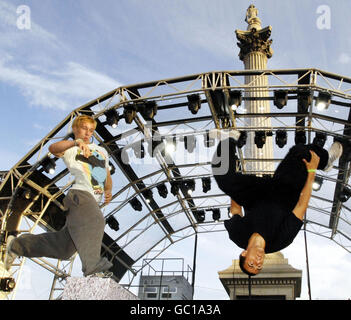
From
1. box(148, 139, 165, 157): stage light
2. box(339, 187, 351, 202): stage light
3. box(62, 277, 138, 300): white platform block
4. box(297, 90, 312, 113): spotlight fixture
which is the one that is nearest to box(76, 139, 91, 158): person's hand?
box(62, 277, 138, 300): white platform block

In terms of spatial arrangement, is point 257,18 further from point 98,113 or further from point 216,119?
point 98,113

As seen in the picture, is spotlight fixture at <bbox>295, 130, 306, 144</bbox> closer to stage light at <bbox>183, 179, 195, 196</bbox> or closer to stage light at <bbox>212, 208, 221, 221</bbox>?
stage light at <bbox>183, 179, 195, 196</bbox>

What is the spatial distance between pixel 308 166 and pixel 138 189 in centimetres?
1465

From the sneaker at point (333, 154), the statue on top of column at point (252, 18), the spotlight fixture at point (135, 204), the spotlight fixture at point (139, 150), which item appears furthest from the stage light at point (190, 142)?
the sneaker at point (333, 154)

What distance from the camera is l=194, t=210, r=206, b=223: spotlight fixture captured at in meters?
19.8

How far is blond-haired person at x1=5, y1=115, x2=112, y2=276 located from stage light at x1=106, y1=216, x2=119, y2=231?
14330mm

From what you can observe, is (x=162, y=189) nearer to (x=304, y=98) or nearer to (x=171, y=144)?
(x=171, y=144)

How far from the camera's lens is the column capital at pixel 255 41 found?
19.2 m

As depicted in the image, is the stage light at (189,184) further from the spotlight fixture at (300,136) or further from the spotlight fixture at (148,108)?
the spotlight fixture at (148,108)

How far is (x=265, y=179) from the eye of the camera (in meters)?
3.11

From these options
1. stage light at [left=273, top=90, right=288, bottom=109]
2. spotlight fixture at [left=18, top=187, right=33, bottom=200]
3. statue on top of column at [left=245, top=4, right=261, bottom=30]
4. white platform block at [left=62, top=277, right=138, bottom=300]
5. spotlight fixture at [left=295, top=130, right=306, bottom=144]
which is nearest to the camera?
white platform block at [left=62, top=277, right=138, bottom=300]

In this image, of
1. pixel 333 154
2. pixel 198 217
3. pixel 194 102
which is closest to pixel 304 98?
pixel 194 102

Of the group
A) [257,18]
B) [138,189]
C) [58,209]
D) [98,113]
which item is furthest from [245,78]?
[58,209]

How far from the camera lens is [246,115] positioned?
42.9ft
